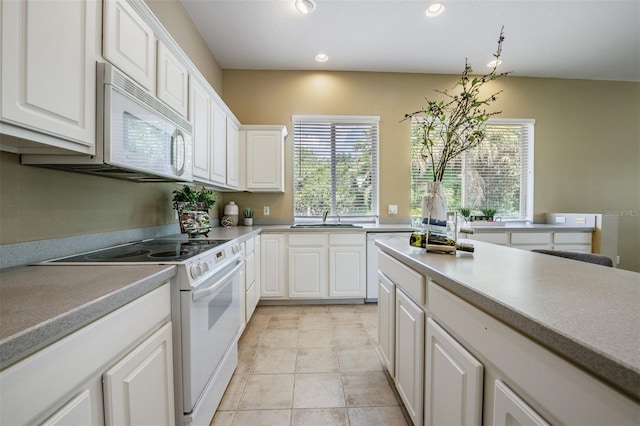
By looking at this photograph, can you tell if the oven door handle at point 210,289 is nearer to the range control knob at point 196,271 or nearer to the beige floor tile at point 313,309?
the range control knob at point 196,271

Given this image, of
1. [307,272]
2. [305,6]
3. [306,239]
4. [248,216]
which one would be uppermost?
[305,6]

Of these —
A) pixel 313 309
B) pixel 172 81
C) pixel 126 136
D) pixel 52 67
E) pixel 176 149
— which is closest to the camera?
pixel 52 67

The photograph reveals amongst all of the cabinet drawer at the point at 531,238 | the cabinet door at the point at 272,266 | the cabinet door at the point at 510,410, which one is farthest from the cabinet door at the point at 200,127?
the cabinet drawer at the point at 531,238

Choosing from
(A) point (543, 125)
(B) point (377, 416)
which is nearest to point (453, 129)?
(B) point (377, 416)

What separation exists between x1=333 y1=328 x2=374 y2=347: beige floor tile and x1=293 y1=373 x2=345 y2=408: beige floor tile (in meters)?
0.43

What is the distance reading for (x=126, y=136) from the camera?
3.64ft

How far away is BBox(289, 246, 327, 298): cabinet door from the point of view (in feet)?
9.57

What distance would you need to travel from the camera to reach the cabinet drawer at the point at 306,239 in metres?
2.91

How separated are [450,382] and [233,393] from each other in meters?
1.33

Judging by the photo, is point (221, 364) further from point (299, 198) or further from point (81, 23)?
point (299, 198)

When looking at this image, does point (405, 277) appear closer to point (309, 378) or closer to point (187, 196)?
point (309, 378)

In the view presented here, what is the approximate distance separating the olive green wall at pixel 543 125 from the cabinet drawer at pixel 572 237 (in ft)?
1.92

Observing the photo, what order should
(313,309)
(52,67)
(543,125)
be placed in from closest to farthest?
(52,67) → (313,309) → (543,125)

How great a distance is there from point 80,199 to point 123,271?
2.23 feet
